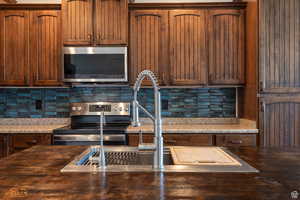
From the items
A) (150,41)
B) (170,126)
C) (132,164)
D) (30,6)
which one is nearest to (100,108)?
(170,126)

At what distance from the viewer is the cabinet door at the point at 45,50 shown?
3.22 m

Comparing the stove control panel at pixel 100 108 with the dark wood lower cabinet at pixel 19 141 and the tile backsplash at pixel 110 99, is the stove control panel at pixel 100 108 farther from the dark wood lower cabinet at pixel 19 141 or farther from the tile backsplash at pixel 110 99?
the dark wood lower cabinet at pixel 19 141

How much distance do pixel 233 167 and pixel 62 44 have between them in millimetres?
2513

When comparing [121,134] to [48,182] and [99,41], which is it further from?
[48,182]

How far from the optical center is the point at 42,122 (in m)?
3.55

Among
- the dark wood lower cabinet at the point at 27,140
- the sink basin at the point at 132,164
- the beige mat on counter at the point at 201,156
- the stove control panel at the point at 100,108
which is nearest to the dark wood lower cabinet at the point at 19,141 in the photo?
the dark wood lower cabinet at the point at 27,140

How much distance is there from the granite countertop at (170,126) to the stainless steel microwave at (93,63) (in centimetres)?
61

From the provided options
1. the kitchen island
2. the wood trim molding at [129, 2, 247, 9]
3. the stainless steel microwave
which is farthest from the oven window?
the kitchen island

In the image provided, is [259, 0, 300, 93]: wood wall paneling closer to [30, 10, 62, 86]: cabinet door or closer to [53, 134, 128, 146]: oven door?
[53, 134, 128, 146]: oven door

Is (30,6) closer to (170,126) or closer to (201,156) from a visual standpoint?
(170,126)

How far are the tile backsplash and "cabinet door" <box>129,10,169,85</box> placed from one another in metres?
0.42

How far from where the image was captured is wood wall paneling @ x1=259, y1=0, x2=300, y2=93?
2834 millimetres

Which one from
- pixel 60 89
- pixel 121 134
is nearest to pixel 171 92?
pixel 121 134

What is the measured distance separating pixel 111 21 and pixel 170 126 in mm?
1357
